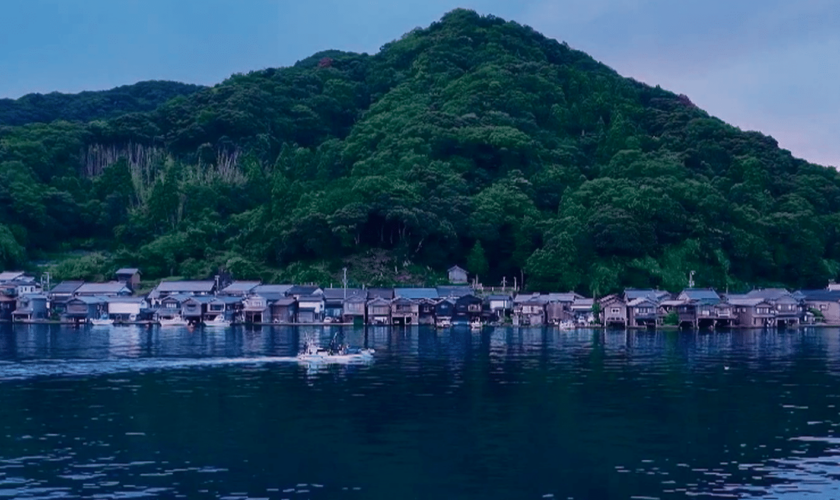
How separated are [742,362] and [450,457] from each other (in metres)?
22.3

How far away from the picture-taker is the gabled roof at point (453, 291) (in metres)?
61.8

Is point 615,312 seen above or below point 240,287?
below

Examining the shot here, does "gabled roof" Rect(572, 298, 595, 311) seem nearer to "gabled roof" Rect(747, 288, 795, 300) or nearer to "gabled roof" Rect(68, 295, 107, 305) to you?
"gabled roof" Rect(747, 288, 795, 300)

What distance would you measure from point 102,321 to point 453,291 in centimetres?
2245

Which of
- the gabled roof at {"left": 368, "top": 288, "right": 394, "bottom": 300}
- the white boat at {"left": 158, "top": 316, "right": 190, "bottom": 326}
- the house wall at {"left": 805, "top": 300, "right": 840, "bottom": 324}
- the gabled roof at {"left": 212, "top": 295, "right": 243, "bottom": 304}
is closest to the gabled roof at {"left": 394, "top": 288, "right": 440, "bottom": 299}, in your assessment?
the gabled roof at {"left": 368, "top": 288, "right": 394, "bottom": 300}

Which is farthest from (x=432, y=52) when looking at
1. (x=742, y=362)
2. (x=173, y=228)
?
(x=742, y=362)

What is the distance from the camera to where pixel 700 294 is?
59.9 metres

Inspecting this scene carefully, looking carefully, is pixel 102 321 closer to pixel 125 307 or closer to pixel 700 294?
pixel 125 307

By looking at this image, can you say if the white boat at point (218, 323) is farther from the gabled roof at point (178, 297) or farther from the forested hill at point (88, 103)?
the forested hill at point (88, 103)

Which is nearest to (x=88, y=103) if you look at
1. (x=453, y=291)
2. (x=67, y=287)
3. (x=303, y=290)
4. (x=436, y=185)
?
(x=67, y=287)

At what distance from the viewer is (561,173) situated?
79562 mm

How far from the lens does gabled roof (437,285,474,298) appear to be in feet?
203

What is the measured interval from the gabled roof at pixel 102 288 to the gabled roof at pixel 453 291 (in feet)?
70.2

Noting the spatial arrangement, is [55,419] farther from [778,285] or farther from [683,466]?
[778,285]
